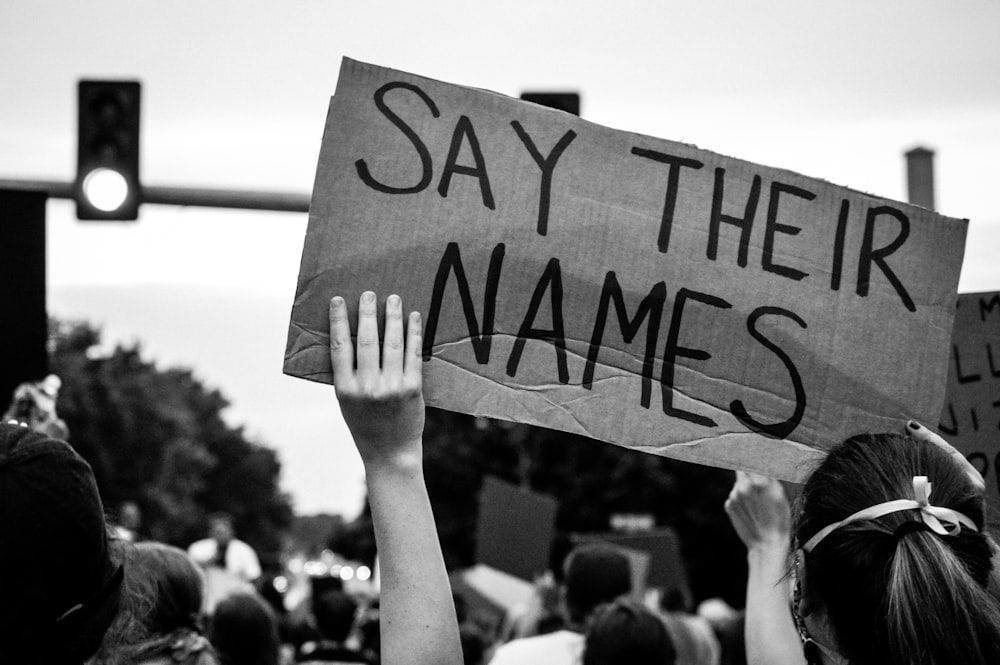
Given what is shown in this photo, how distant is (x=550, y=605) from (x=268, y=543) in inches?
4060

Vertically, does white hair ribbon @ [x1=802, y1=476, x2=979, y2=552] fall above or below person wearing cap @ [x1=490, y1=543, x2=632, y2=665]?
above

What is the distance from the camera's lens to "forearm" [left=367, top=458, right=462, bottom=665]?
2.04 metres

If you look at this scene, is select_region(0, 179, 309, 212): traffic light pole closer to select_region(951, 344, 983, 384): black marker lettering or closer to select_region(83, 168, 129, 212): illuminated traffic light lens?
select_region(83, 168, 129, 212): illuminated traffic light lens

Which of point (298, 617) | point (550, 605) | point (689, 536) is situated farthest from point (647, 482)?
point (550, 605)

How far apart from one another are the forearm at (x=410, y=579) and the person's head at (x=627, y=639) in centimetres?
227

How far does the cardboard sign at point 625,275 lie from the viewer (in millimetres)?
2604

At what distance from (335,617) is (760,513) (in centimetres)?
384

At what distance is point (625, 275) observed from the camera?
273 centimetres

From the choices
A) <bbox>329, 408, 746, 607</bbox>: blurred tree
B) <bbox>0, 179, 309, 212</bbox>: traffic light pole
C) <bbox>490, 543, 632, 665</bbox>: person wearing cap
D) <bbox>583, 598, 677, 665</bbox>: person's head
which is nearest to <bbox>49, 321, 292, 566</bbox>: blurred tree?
<bbox>329, 408, 746, 607</bbox>: blurred tree

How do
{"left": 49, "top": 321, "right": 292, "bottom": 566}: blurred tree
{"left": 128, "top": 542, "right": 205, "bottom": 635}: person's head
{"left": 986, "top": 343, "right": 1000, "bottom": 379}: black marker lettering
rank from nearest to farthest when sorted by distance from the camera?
1. {"left": 986, "top": 343, "right": 1000, "bottom": 379}: black marker lettering
2. {"left": 128, "top": 542, "right": 205, "bottom": 635}: person's head
3. {"left": 49, "top": 321, "right": 292, "bottom": 566}: blurred tree

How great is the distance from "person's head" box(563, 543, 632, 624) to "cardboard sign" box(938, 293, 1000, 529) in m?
2.29

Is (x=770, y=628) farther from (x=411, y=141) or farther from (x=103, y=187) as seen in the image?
(x=103, y=187)

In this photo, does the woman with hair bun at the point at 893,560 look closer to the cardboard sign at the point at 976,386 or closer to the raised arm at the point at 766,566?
the raised arm at the point at 766,566

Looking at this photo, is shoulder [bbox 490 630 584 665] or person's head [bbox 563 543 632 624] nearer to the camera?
shoulder [bbox 490 630 584 665]
